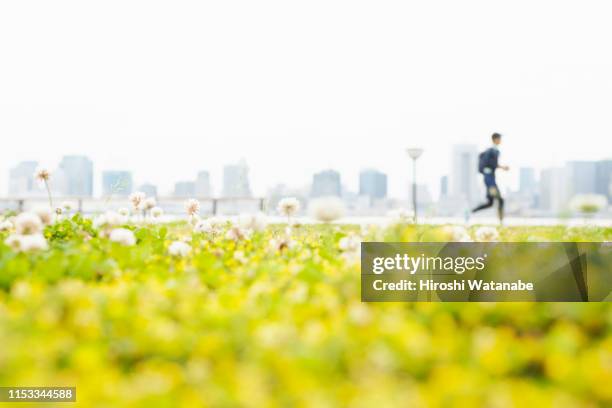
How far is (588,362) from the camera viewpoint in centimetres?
136

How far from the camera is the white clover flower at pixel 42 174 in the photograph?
4.77 m

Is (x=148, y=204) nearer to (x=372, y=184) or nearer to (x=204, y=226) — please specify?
(x=204, y=226)

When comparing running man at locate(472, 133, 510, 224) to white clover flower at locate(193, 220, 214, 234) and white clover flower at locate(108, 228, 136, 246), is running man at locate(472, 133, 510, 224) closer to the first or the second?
white clover flower at locate(193, 220, 214, 234)

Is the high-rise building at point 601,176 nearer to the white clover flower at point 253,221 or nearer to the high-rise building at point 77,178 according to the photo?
the high-rise building at point 77,178

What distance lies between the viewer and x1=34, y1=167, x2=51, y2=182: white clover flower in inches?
188

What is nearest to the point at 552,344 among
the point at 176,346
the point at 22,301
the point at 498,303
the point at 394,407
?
the point at 498,303

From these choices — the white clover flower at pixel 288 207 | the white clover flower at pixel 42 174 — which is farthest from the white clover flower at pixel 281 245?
the white clover flower at pixel 42 174

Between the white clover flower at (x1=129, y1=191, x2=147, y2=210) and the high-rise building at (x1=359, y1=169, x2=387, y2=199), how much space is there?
59.2 m

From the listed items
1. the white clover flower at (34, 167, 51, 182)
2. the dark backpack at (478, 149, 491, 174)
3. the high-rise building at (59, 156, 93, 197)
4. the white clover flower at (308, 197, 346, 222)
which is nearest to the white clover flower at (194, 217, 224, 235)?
the white clover flower at (308, 197, 346, 222)

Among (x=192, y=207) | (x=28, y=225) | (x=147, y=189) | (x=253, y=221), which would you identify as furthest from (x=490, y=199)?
(x=28, y=225)

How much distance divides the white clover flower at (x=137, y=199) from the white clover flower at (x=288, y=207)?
1.48 meters

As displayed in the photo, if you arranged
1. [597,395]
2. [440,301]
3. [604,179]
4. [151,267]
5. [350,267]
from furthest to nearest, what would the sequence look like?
[604,179], [151,267], [350,267], [440,301], [597,395]

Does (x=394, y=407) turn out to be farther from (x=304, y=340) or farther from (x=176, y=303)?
(x=176, y=303)

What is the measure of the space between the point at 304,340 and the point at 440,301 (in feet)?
2.31
